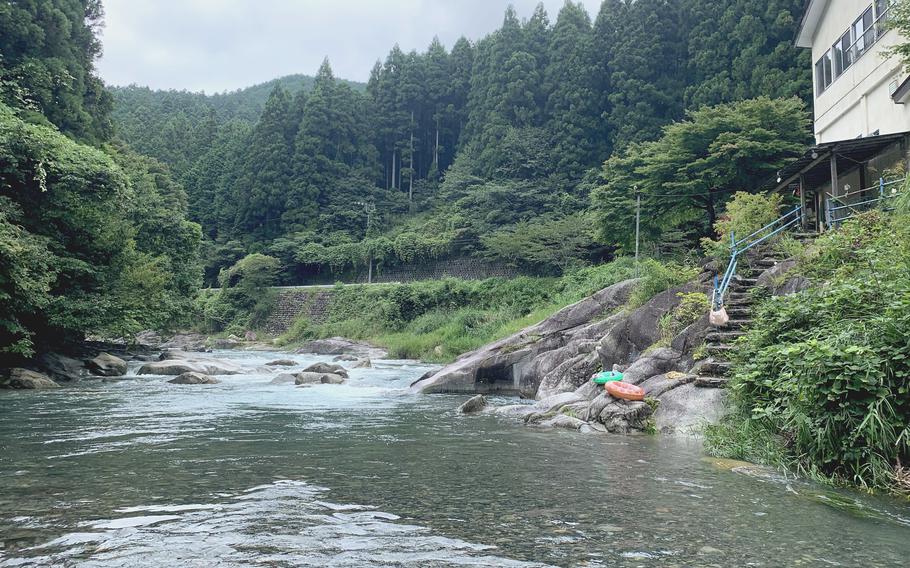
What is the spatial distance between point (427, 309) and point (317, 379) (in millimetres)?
19977

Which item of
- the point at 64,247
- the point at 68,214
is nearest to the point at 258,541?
the point at 68,214

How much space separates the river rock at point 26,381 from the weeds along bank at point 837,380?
15591 mm

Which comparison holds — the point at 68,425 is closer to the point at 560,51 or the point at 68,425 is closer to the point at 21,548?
the point at 21,548

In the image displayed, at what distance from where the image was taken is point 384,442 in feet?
28.1

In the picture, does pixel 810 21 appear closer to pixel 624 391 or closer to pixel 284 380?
pixel 624 391

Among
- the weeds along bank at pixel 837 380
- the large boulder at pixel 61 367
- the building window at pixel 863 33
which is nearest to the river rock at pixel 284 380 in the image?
the large boulder at pixel 61 367

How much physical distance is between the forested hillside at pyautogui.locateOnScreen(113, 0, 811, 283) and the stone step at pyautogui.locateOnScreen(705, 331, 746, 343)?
81.5 feet

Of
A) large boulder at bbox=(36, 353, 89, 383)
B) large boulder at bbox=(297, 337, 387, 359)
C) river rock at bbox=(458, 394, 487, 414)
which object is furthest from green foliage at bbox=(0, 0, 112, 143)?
river rock at bbox=(458, 394, 487, 414)

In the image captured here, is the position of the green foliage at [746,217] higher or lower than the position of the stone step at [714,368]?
higher

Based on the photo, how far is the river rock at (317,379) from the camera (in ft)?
60.2

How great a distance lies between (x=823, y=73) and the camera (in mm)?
20266

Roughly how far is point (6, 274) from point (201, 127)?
210 ft

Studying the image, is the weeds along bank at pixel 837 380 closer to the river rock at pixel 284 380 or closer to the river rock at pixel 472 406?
the river rock at pixel 472 406

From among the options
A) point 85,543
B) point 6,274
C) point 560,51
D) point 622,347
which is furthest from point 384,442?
point 560,51
